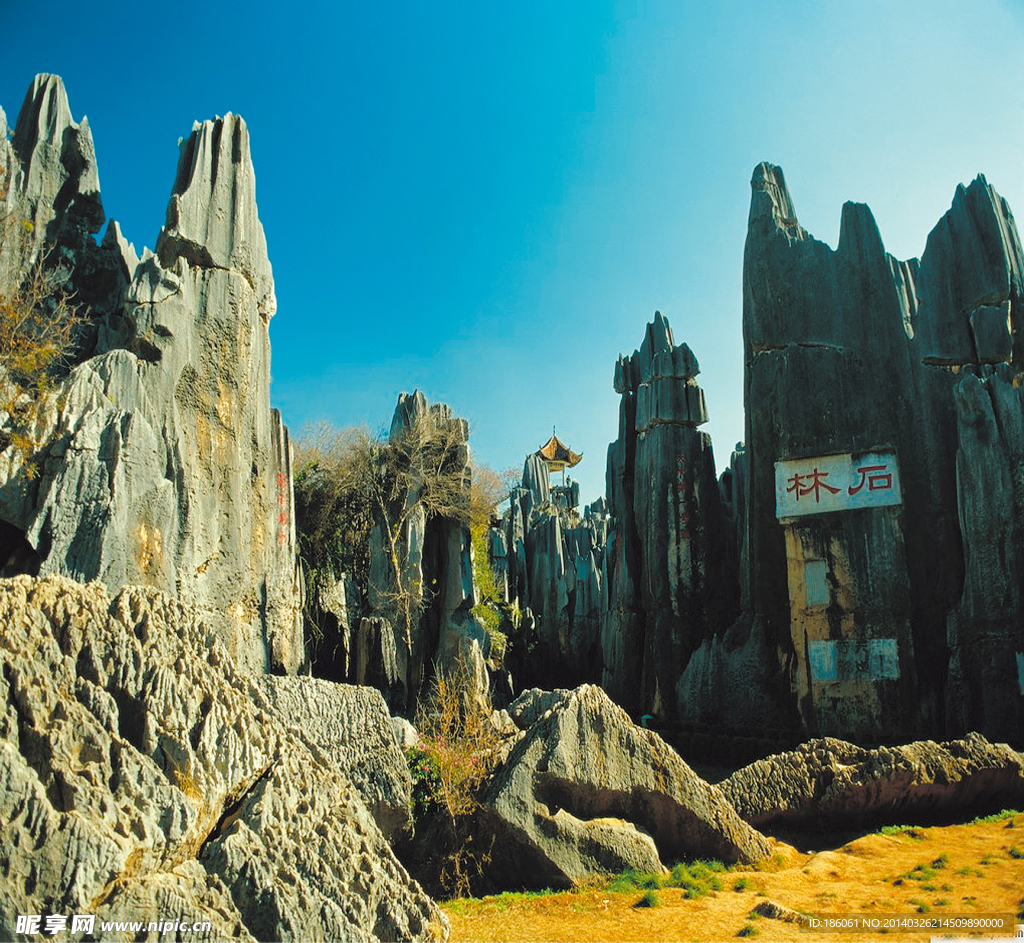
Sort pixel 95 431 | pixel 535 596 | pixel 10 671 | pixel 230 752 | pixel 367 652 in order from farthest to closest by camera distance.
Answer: pixel 535 596 < pixel 367 652 < pixel 95 431 < pixel 230 752 < pixel 10 671

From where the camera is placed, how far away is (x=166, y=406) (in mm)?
8648

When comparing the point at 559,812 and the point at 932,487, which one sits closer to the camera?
the point at 559,812

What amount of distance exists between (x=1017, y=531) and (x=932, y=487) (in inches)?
63.2

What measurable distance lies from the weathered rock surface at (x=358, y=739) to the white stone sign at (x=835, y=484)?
9.16 m

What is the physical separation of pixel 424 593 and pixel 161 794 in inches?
534

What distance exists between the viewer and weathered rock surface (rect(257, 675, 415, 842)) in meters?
5.59

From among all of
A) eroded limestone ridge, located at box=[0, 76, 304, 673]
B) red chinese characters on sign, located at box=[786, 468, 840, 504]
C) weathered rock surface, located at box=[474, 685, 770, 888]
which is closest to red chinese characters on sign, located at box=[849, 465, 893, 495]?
red chinese characters on sign, located at box=[786, 468, 840, 504]

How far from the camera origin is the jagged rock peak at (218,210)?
955cm

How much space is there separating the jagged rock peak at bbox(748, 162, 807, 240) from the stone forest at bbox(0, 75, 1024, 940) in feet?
0.23

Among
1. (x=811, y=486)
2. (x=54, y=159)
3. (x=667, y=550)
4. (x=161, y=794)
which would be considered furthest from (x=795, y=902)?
(x=54, y=159)

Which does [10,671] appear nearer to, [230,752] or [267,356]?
[230,752]

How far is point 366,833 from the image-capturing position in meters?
4.00

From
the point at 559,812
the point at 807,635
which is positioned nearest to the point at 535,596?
the point at 807,635

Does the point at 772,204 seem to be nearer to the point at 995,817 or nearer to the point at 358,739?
the point at 995,817
